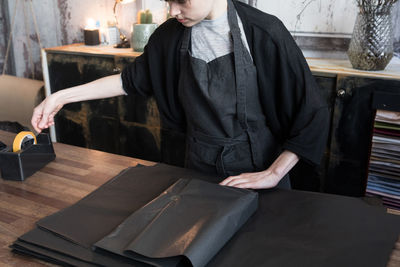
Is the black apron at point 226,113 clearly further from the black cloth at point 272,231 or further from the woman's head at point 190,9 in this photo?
the black cloth at point 272,231

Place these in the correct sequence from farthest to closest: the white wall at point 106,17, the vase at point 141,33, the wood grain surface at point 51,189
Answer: the vase at point 141,33 → the white wall at point 106,17 → the wood grain surface at point 51,189

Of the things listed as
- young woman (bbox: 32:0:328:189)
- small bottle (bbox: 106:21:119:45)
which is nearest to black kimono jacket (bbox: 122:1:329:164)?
young woman (bbox: 32:0:328:189)

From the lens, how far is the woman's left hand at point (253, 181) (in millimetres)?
1255

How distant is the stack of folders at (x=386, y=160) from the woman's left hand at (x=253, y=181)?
3.55 ft

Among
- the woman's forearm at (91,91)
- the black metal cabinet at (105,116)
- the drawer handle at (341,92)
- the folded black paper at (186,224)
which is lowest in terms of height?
the black metal cabinet at (105,116)

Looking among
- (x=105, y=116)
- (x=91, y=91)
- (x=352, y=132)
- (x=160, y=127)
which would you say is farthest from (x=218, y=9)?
(x=105, y=116)

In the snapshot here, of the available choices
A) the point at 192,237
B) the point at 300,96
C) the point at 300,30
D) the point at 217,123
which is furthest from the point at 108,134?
the point at 192,237

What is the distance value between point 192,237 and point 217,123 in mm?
656

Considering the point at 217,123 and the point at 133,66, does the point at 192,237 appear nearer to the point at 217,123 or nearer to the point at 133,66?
the point at 217,123

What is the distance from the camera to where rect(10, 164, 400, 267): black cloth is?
3.02 ft

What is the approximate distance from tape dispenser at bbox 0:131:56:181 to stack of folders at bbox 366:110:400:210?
1578mm

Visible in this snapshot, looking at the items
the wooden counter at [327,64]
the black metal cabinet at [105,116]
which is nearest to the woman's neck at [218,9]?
the wooden counter at [327,64]

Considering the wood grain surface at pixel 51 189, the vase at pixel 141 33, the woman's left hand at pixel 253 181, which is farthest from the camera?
the vase at pixel 141 33

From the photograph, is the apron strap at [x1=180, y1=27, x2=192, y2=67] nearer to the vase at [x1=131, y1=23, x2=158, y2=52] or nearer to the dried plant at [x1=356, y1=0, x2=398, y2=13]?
Result: the dried plant at [x1=356, y1=0, x2=398, y2=13]
